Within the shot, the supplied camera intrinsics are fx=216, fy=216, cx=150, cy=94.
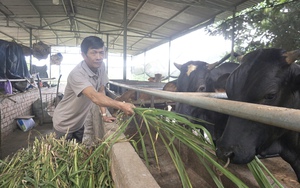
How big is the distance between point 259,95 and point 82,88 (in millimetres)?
1669

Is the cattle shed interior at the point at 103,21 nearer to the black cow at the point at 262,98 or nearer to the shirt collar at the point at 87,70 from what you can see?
the shirt collar at the point at 87,70

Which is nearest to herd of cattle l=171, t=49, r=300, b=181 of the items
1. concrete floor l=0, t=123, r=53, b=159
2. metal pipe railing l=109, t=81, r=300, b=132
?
metal pipe railing l=109, t=81, r=300, b=132

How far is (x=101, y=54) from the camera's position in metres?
2.69

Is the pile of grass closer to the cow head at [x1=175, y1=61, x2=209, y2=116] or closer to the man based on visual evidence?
the man

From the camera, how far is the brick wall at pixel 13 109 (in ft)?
20.7

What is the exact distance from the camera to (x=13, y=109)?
714cm

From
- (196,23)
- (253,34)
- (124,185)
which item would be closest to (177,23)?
(196,23)

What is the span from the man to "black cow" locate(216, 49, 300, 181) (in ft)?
4.16

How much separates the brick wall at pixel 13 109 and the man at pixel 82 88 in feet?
14.3

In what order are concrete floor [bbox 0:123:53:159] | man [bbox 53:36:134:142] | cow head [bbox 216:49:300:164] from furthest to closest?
concrete floor [bbox 0:123:53:159] < man [bbox 53:36:134:142] < cow head [bbox 216:49:300:164]

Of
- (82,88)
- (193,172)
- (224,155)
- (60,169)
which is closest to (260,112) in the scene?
(224,155)

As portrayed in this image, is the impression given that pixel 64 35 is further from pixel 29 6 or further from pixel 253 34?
pixel 253 34

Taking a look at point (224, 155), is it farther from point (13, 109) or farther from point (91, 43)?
point (13, 109)

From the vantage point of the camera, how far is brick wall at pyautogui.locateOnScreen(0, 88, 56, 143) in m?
6.32
